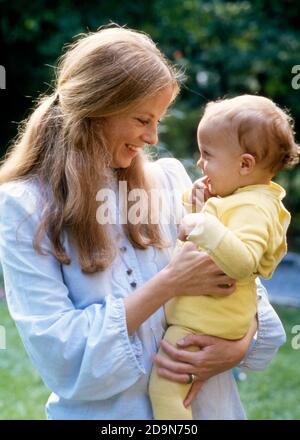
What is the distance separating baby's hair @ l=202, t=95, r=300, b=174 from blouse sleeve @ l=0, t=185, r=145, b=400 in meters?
0.60

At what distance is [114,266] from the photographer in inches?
93.0

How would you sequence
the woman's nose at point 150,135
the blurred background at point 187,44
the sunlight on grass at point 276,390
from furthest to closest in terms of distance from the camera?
the blurred background at point 187,44 → the sunlight on grass at point 276,390 → the woman's nose at point 150,135

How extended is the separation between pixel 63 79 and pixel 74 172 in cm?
31

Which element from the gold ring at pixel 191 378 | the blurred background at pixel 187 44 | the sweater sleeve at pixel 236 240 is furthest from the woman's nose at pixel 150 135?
the blurred background at pixel 187 44

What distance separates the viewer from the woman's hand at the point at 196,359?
2.27 meters

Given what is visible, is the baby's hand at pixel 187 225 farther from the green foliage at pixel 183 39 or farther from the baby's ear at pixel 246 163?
the green foliage at pixel 183 39

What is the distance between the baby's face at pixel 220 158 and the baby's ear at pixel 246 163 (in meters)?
0.01

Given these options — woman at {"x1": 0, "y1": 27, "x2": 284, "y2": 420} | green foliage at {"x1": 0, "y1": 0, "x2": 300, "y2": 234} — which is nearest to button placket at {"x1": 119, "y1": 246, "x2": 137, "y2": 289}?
woman at {"x1": 0, "y1": 27, "x2": 284, "y2": 420}

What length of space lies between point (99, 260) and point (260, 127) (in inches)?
23.7

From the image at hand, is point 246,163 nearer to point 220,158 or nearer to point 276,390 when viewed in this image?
point 220,158

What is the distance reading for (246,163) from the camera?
92.0 inches

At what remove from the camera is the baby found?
2244mm

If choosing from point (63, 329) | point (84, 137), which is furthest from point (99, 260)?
point (84, 137)
